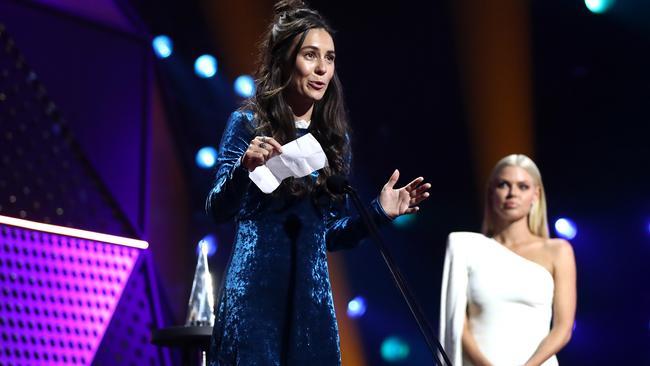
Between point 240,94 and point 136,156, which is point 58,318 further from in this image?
point 240,94

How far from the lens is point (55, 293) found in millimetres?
3508

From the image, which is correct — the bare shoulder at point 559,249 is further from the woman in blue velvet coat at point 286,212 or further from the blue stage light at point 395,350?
the woman in blue velvet coat at point 286,212

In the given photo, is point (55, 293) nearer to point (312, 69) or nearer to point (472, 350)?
point (472, 350)

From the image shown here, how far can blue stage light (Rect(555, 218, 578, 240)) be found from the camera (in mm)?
3529

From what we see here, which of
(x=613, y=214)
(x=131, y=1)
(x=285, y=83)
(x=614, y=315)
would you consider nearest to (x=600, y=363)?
(x=614, y=315)

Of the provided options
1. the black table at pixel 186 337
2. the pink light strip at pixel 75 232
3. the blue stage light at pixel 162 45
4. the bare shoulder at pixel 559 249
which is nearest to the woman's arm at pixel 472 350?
the bare shoulder at pixel 559 249

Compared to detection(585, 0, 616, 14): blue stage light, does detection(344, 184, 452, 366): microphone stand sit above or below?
below

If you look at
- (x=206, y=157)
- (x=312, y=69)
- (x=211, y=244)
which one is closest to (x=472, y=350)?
(x=312, y=69)

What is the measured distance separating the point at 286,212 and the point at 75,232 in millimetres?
2183

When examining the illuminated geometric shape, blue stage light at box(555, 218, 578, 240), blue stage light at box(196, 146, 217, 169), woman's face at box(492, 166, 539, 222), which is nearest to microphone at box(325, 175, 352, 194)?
woman's face at box(492, 166, 539, 222)

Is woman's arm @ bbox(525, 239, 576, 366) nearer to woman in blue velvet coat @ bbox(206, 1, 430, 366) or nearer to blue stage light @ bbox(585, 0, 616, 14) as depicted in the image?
blue stage light @ bbox(585, 0, 616, 14)

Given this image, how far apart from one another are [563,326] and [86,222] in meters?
1.99

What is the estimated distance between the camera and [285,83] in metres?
1.79

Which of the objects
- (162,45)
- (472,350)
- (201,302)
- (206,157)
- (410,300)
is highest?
(162,45)
